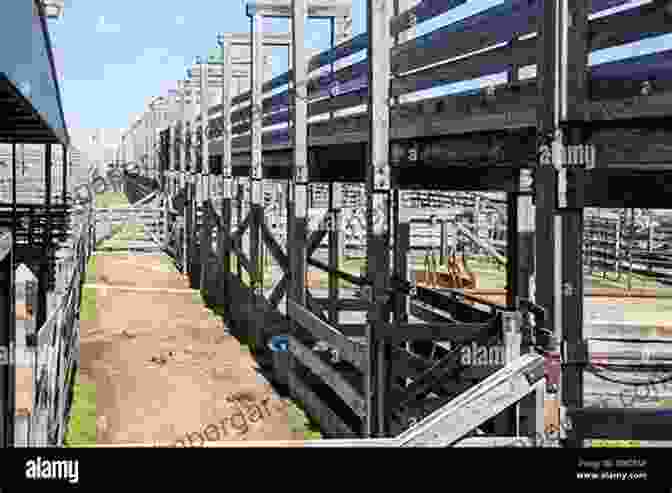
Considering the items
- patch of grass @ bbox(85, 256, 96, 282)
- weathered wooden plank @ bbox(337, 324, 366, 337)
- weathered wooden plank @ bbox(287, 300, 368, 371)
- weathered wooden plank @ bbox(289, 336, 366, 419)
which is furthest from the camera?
patch of grass @ bbox(85, 256, 96, 282)

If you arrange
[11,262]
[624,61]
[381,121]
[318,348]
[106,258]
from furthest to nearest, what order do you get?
[106,258], [318,348], [381,121], [11,262], [624,61]

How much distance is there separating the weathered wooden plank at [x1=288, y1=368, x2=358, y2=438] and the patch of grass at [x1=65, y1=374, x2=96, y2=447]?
204cm

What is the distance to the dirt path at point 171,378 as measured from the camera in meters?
9.27

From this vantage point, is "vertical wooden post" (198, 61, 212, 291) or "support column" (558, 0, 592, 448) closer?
"support column" (558, 0, 592, 448)

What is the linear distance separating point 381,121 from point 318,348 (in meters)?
4.38

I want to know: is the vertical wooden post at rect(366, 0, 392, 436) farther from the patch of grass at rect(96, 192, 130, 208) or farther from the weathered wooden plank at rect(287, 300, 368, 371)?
the patch of grass at rect(96, 192, 130, 208)

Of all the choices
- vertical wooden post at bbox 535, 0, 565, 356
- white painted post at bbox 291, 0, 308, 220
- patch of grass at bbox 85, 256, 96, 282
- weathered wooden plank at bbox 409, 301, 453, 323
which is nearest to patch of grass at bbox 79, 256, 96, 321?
patch of grass at bbox 85, 256, 96, 282

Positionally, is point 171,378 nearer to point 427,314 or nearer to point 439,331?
point 427,314

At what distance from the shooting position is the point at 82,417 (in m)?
9.72

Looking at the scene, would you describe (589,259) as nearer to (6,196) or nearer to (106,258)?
(106,258)

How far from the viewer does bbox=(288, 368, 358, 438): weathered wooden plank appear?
28.1ft

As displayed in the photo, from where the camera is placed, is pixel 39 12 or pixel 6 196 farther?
pixel 6 196

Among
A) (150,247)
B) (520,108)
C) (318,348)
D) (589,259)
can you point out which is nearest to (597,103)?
(520,108)
